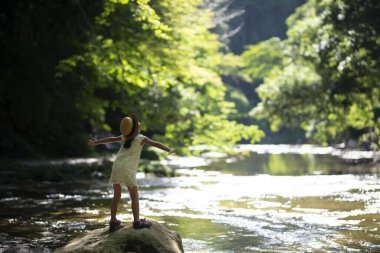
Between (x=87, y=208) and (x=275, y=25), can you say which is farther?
(x=275, y=25)

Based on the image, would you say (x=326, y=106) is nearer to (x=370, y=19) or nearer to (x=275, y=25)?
(x=370, y=19)

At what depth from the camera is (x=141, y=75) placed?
55.2ft

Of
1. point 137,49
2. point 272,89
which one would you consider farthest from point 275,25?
point 137,49

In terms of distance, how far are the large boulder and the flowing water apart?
1.08 metres

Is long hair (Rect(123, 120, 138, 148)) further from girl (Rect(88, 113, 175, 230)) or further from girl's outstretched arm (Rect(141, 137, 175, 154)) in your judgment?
girl's outstretched arm (Rect(141, 137, 175, 154))

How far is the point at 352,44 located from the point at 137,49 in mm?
10952

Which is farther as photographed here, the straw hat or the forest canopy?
the forest canopy

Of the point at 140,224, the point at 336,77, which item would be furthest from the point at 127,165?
the point at 336,77

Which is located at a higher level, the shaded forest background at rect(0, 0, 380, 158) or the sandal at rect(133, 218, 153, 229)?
the shaded forest background at rect(0, 0, 380, 158)

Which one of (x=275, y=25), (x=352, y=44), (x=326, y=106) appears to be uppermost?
(x=275, y=25)

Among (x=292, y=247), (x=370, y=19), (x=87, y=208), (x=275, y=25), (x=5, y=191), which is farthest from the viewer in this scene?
(x=275, y=25)

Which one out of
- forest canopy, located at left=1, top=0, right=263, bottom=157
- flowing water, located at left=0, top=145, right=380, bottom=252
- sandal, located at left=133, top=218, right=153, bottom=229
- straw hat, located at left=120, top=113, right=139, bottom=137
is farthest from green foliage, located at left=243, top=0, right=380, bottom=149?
sandal, located at left=133, top=218, right=153, bottom=229

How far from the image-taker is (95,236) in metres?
6.57

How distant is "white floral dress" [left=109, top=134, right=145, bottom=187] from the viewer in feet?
22.3
